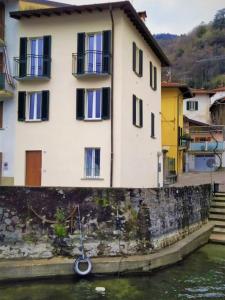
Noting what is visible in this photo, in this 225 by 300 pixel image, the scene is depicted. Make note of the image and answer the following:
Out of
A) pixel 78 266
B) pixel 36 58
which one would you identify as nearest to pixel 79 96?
pixel 36 58

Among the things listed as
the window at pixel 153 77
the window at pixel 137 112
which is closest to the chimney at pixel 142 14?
the window at pixel 153 77

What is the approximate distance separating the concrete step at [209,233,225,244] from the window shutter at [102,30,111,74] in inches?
361

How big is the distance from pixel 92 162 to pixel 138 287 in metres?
11.3

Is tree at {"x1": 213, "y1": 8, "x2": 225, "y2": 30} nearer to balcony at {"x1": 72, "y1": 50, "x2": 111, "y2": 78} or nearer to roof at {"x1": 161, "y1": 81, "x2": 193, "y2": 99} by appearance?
roof at {"x1": 161, "y1": 81, "x2": 193, "y2": 99}

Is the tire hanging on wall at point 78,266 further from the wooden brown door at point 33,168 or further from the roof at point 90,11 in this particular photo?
the roof at point 90,11

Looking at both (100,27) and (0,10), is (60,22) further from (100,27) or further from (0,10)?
(0,10)

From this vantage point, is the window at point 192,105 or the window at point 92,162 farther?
the window at point 192,105

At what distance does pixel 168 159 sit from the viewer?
124 ft

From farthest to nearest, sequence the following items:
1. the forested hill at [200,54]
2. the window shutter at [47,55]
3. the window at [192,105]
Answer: the forested hill at [200,54] < the window at [192,105] < the window shutter at [47,55]

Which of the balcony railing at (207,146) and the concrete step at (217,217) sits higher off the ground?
the balcony railing at (207,146)

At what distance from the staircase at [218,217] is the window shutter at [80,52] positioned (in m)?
9.23

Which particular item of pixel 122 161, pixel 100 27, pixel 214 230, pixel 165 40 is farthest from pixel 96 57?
pixel 165 40

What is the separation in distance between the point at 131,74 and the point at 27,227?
1258 cm

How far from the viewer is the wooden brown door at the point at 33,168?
24.3 meters
